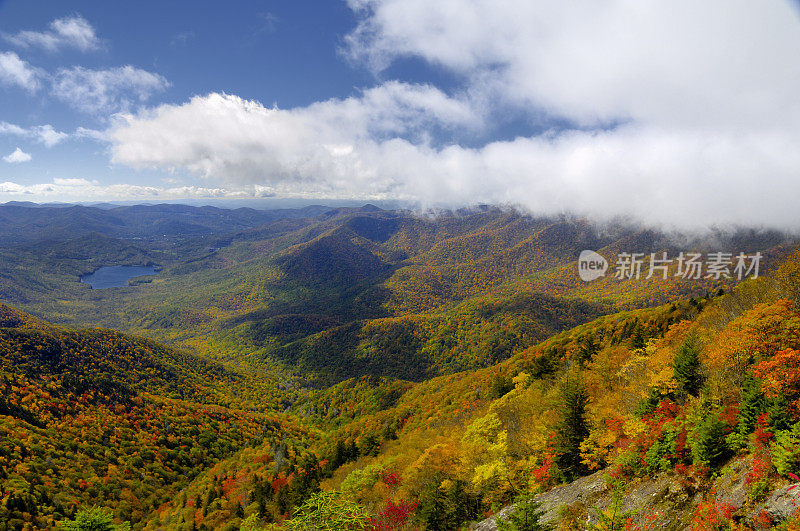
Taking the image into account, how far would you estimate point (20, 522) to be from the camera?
194 feet

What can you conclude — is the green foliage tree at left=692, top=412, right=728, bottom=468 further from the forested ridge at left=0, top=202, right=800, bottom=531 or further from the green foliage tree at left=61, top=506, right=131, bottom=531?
the green foliage tree at left=61, top=506, right=131, bottom=531

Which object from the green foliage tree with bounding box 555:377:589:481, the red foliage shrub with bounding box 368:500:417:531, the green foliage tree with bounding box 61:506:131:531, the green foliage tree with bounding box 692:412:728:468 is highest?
the green foliage tree with bounding box 692:412:728:468

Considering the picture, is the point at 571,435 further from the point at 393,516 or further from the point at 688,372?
the point at 393,516

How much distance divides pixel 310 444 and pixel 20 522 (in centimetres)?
7680

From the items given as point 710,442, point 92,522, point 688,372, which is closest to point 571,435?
point 710,442

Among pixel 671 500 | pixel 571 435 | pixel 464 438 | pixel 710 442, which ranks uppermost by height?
pixel 710 442

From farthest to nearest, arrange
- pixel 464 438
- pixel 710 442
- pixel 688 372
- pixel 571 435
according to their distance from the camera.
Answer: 1. pixel 464 438
2. pixel 688 372
3. pixel 571 435
4. pixel 710 442

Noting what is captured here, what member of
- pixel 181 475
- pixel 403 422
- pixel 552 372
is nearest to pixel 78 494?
pixel 181 475

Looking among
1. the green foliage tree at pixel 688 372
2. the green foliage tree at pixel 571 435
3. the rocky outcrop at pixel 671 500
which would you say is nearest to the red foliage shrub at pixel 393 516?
the rocky outcrop at pixel 671 500

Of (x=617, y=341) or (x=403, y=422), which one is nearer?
(x=617, y=341)

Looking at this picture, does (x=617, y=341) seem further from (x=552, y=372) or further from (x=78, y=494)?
(x=78, y=494)

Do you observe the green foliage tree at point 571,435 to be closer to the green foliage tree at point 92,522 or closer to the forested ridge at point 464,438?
the forested ridge at point 464,438

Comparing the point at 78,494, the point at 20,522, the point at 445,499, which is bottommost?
the point at 78,494

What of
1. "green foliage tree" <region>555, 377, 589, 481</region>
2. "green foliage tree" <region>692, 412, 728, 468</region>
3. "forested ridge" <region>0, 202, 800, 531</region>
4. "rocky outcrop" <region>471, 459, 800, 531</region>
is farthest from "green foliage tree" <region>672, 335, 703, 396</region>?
"rocky outcrop" <region>471, 459, 800, 531</region>
